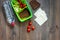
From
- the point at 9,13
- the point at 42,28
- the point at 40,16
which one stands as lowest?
the point at 42,28

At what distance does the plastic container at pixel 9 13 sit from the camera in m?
2.10

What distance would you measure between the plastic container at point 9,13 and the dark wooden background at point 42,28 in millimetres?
51

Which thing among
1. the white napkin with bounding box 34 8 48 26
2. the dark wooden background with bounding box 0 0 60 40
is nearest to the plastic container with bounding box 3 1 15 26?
the dark wooden background with bounding box 0 0 60 40

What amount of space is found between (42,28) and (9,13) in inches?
19.5

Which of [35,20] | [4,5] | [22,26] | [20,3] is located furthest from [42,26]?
[4,5]

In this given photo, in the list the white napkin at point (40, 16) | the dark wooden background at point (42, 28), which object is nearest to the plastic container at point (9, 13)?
the dark wooden background at point (42, 28)

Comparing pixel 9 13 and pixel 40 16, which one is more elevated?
pixel 9 13

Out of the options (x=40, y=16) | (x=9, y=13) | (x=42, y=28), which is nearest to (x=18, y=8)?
(x=9, y=13)

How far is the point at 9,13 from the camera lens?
2111 millimetres

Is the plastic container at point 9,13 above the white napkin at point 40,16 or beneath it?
above

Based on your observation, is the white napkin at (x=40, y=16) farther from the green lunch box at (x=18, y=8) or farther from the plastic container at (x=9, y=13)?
the plastic container at (x=9, y=13)

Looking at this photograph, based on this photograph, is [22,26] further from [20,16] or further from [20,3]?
[20,3]

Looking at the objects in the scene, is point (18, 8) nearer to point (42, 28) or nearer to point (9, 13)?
point (9, 13)

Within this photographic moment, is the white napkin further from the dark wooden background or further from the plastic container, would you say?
the plastic container
